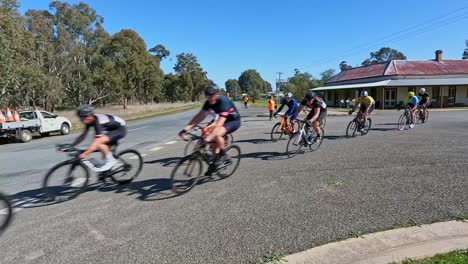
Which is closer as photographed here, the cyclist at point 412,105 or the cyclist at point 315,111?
the cyclist at point 315,111

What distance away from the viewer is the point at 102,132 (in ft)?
19.4

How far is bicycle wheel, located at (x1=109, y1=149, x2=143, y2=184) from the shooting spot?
21.0 feet

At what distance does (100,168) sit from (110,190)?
47 centimetres

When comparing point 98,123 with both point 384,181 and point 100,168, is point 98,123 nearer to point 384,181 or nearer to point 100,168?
point 100,168

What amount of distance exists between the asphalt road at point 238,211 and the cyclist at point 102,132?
65cm

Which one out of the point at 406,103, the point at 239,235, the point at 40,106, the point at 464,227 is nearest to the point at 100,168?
the point at 239,235

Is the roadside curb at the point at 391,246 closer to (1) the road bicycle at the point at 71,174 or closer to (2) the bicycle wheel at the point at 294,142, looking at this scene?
(1) the road bicycle at the point at 71,174

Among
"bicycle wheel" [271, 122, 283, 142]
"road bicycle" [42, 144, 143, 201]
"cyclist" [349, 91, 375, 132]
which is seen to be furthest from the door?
"road bicycle" [42, 144, 143, 201]

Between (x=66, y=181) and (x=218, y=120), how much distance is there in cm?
289

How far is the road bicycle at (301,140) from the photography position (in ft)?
30.2

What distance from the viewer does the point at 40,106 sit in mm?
51625

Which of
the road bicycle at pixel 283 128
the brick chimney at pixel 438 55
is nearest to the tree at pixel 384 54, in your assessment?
the brick chimney at pixel 438 55

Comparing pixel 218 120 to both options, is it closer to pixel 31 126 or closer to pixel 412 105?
pixel 412 105

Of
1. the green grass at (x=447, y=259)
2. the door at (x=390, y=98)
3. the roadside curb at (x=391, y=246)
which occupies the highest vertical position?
the door at (x=390, y=98)
